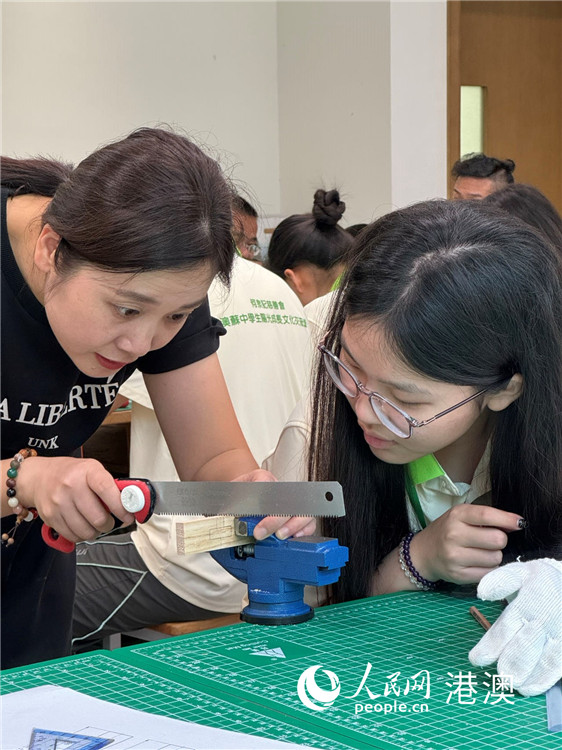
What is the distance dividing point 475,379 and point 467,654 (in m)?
0.36

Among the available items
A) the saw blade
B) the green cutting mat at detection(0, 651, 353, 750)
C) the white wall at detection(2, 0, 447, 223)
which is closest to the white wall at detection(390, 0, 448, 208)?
the white wall at detection(2, 0, 447, 223)

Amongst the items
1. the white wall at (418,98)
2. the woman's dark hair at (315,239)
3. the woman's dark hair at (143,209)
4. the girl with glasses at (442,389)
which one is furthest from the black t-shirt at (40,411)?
the white wall at (418,98)

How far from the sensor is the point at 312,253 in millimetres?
3609

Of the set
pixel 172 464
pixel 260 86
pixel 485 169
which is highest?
pixel 260 86

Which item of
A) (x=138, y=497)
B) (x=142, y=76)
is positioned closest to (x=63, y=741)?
(x=138, y=497)

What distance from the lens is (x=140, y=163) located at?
4.16 ft

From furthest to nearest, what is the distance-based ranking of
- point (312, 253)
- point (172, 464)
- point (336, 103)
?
1. point (336, 103)
2. point (312, 253)
3. point (172, 464)

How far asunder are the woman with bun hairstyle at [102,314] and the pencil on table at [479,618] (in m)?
0.24

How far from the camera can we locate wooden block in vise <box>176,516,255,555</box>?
3.99ft

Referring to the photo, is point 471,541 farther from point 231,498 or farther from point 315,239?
point 315,239

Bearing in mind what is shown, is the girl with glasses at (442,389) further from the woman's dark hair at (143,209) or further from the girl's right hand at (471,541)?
the woman's dark hair at (143,209)

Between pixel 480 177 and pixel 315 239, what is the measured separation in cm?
65

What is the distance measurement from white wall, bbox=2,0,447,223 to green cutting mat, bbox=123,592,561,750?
348 cm

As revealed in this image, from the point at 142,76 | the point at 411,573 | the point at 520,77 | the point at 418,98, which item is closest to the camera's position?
the point at 411,573
